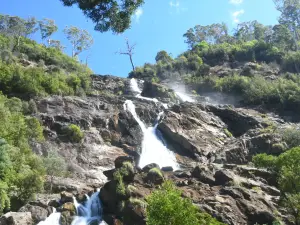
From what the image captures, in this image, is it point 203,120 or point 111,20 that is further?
point 203,120

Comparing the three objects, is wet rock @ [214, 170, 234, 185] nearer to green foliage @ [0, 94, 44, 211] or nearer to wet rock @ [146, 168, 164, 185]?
wet rock @ [146, 168, 164, 185]

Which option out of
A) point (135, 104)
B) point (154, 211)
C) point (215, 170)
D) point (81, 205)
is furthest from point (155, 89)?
point (154, 211)

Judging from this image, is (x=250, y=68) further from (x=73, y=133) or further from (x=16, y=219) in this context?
(x=16, y=219)

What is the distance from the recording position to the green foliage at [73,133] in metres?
35.2

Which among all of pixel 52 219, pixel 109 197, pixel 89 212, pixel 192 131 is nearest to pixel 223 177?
pixel 109 197

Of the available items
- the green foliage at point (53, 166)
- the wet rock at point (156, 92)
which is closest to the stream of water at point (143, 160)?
the green foliage at point (53, 166)

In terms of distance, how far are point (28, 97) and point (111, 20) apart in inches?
1249

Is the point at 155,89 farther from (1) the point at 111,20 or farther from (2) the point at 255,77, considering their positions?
(1) the point at 111,20

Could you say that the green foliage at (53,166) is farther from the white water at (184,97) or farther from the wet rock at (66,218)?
the white water at (184,97)

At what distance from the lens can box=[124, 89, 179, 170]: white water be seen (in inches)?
1407

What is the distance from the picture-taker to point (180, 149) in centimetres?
3797

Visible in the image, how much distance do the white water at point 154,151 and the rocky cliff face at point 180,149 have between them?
615 mm

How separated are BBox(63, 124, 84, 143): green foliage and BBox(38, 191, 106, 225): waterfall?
38.7 feet

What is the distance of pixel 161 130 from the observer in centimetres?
3991
